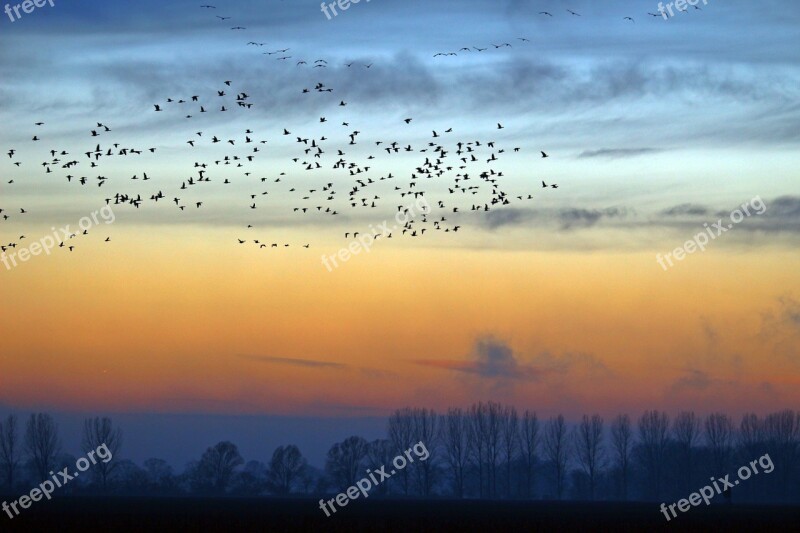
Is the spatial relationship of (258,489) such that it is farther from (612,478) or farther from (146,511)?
(146,511)

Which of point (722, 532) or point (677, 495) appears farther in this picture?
point (677, 495)

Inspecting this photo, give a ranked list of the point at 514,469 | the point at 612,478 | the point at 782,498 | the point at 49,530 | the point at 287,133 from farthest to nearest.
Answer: the point at 612,478 < the point at 514,469 < the point at 782,498 < the point at 287,133 < the point at 49,530

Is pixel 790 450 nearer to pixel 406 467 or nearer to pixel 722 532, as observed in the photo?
pixel 406 467

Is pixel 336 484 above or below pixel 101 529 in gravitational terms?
above

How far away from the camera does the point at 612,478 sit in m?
196

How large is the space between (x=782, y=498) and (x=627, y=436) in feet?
83.1

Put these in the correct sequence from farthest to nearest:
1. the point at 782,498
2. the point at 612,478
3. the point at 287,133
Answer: the point at 612,478
the point at 782,498
the point at 287,133

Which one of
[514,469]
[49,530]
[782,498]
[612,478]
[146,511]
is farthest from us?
[612,478]

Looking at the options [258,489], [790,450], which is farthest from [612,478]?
[258,489]

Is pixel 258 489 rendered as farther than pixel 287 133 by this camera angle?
Yes

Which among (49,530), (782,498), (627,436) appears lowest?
(49,530)

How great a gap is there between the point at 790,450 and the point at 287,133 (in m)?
139

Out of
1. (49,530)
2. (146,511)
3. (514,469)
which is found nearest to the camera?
(49,530)

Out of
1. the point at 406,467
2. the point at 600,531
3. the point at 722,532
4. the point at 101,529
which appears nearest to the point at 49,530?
the point at 101,529
